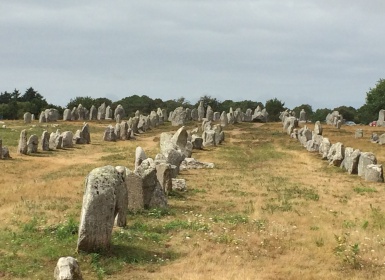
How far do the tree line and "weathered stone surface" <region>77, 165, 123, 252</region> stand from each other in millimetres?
73950

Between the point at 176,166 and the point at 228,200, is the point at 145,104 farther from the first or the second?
the point at 228,200

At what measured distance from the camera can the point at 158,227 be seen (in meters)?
15.8

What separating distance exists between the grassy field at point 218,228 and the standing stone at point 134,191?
0.54m

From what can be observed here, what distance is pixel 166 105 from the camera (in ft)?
374

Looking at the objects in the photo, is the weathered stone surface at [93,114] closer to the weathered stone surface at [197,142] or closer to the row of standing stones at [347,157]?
the weathered stone surface at [197,142]

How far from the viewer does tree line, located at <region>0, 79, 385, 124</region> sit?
86125 millimetres

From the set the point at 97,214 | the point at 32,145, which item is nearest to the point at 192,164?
the point at 32,145

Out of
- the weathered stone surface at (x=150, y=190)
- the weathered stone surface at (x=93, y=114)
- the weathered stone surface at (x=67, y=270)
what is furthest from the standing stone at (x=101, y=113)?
the weathered stone surface at (x=67, y=270)

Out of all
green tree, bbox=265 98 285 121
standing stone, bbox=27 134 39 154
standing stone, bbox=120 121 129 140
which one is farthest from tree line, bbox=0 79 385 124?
standing stone, bbox=27 134 39 154

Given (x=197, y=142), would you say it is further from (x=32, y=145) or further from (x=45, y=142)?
(x=32, y=145)

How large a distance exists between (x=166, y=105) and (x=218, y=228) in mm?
98850

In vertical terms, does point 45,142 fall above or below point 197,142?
below

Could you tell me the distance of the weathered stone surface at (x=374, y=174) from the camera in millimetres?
27656

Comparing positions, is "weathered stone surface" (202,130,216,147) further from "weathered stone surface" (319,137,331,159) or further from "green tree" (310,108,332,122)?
"green tree" (310,108,332,122)
